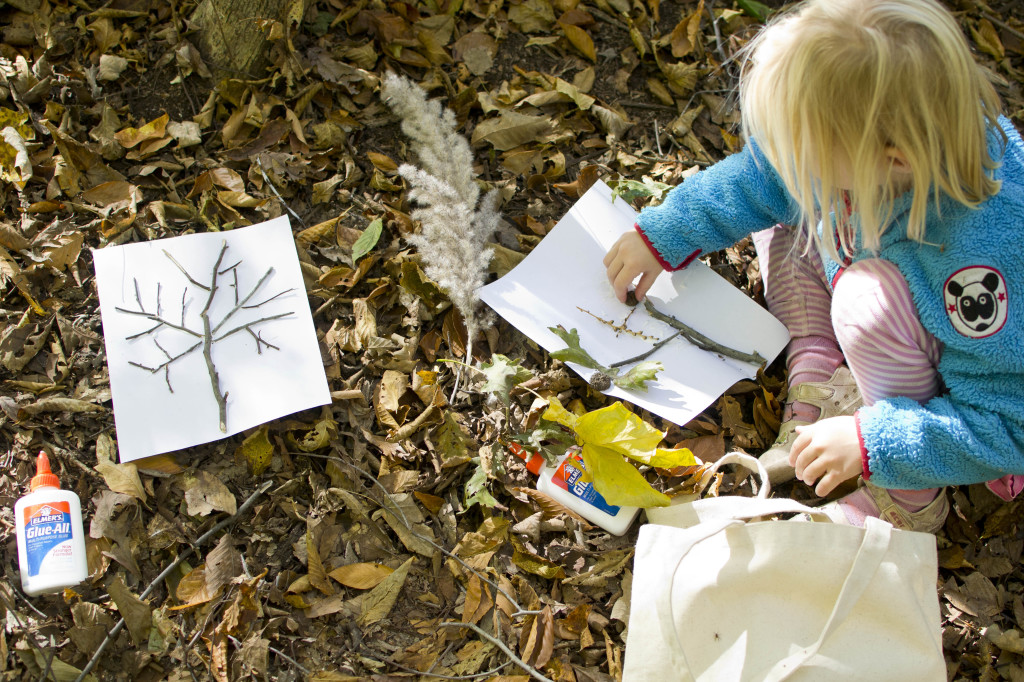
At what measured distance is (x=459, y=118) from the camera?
2041mm

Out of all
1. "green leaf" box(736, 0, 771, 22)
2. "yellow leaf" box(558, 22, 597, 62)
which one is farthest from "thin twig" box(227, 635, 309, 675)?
"green leaf" box(736, 0, 771, 22)

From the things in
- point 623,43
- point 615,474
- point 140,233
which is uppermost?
point 623,43

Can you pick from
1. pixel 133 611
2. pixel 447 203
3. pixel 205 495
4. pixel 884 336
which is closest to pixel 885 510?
pixel 884 336

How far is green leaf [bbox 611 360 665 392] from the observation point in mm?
1635

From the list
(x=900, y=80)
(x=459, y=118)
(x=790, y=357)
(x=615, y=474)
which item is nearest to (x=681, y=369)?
(x=790, y=357)

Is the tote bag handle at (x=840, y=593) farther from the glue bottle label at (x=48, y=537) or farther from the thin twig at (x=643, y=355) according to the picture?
the glue bottle label at (x=48, y=537)

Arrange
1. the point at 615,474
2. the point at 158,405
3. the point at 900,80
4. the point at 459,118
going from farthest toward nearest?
the point at 459,118, the point at 158,405, the point at 615,474, the point at 900,80

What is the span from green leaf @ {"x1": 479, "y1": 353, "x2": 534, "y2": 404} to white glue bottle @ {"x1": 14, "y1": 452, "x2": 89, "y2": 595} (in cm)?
87

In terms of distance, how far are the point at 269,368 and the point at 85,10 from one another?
4.04 ft

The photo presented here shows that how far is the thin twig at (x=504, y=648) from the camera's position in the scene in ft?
4.55

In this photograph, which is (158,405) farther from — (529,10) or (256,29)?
(529,10)

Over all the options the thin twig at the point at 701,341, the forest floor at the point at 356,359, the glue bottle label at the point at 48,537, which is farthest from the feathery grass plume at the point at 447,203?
the glue bottle label at the point at 48,537

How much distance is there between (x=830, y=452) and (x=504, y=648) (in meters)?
0.76

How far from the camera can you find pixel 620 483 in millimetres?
1440
